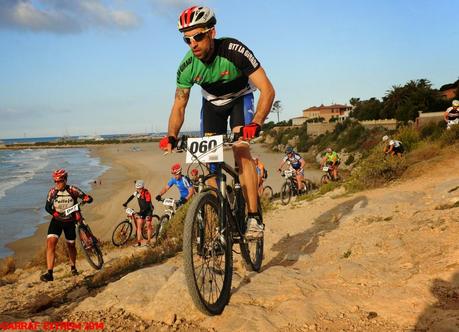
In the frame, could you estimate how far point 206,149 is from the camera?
13.1ft

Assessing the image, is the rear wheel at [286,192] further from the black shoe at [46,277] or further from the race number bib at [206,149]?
the race number bib at [206,149]

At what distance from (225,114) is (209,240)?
1.51 metres

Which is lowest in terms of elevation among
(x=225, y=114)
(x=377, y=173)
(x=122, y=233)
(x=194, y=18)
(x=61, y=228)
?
(x=122, y=233)

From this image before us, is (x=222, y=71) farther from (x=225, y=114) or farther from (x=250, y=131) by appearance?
(x=250, y=131)

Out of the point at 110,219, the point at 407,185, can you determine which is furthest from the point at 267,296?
the point at 110,219

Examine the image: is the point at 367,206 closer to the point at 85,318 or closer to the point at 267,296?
the point at 267,296

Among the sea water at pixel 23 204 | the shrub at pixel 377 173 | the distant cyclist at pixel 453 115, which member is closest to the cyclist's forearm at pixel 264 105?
the shrub at pixel 377 173

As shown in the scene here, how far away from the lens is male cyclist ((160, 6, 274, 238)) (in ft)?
13.5

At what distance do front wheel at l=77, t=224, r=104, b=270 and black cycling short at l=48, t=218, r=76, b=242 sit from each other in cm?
33

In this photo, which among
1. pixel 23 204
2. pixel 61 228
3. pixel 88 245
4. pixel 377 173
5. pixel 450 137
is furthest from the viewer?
pixel 23 204

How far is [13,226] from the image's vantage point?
20.7 m

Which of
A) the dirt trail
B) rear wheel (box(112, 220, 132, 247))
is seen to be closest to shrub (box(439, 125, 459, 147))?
the dirt trail

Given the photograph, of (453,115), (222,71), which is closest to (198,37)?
(222,71)

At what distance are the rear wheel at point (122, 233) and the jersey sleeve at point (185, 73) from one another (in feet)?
33.8
